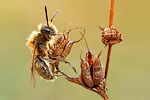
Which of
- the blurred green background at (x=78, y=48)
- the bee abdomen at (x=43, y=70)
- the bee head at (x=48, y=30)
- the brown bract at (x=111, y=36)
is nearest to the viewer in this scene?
the brown bract at (x=111, y=36)

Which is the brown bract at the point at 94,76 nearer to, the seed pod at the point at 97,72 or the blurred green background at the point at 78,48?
the seed pod at the point at 97,72

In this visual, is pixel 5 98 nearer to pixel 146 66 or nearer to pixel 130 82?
pixel 130 82

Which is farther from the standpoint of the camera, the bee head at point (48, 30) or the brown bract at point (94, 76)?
the bee head at point (48, 30)

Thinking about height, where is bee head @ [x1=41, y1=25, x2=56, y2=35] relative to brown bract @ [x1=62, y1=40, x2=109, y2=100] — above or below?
above

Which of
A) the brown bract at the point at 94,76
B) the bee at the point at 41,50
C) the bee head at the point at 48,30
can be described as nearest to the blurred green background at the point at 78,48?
the bee at the point at 41,50

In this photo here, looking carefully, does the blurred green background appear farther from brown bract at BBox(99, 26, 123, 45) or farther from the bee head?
brown bract at BBox(99, 26, 123, 45)

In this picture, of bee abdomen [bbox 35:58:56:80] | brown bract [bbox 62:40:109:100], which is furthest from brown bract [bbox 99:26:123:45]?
bee abdomen [bbox 35:58:56:80]
